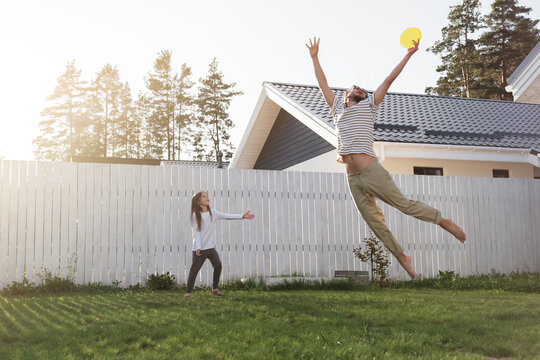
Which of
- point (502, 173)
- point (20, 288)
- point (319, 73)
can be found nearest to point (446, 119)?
point (502, 173)

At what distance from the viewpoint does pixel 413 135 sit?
43.7 feet

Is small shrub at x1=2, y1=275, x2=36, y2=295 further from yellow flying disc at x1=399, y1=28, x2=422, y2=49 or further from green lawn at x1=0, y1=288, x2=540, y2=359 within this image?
yellow flying disc at x1=399, y1=28, x2=422, y2=49

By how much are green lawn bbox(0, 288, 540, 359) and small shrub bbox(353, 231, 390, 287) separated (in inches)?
131

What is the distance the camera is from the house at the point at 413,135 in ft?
43.4

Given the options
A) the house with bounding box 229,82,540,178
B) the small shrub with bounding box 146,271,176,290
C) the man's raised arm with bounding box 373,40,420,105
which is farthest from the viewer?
the house with bounding box 229,82,540,178

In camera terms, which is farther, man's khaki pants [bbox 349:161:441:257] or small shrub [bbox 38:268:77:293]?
small shrub [bbox 38:268:77:293]

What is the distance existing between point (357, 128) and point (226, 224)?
473 cm

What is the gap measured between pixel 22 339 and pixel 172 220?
5.09m

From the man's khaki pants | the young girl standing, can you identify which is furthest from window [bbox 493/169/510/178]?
the man's khaki pants

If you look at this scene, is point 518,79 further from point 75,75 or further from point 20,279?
point 75,75

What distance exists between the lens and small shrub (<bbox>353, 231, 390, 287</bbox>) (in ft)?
33.0

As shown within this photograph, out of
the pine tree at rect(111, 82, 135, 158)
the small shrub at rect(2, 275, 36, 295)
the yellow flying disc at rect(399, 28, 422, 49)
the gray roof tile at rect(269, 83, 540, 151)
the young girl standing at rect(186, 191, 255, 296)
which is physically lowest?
the small shrub at rect(2, 275, 36, 295)

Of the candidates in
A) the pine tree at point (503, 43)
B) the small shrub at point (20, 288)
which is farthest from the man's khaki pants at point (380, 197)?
the pine tree at point (503, 43)

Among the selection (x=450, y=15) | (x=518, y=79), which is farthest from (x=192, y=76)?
(x=518, y=79)
